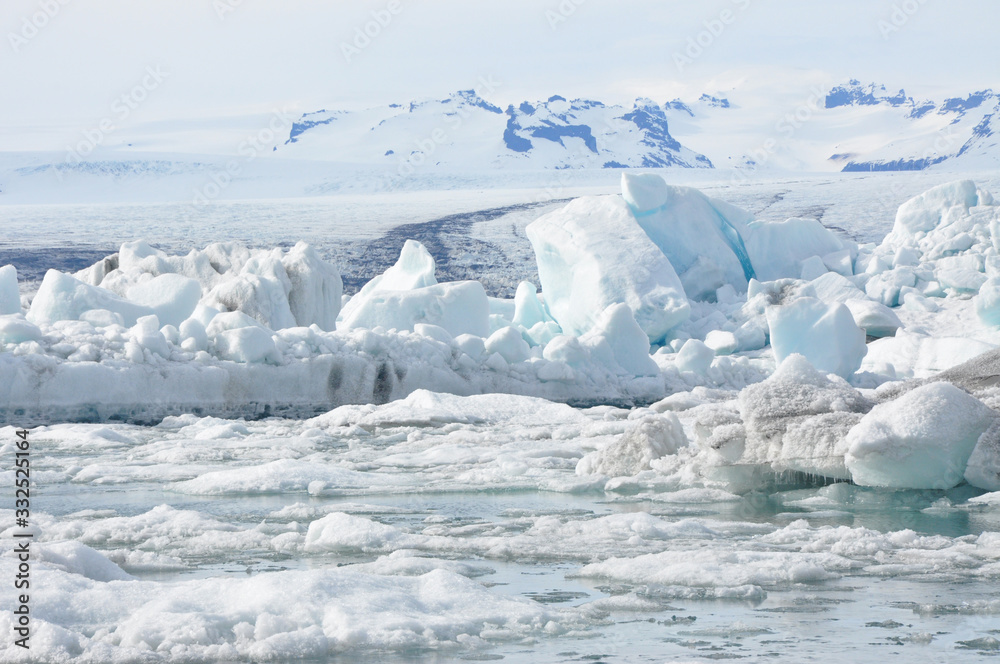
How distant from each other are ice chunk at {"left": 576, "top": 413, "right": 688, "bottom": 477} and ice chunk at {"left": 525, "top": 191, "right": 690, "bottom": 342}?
376 inches

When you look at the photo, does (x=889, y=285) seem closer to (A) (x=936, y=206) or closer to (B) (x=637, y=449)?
(A) (x=936, y=206)

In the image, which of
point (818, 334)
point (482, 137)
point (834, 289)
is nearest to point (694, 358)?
point (818, 334)

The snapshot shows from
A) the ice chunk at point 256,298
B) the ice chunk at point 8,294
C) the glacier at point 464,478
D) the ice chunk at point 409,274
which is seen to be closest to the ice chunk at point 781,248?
the glacier at point 464,478

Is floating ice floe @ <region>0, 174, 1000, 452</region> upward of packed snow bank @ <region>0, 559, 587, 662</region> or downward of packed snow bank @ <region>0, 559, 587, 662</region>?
upward

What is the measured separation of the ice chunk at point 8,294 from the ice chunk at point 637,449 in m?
10.1

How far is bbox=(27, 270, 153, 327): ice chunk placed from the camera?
13.5 m

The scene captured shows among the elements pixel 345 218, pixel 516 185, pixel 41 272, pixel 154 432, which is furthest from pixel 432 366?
pixel 516 185

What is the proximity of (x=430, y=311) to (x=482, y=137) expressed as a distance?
68.9 m

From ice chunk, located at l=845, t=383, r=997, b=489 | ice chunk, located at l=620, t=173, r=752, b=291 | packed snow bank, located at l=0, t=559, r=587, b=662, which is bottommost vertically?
packed snow bank, located at l=0, t=559, r=587, b=662

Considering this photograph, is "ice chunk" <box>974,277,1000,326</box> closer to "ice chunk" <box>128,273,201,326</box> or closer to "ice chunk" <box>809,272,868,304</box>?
"ice chunk" <box>809,272,868,304</box>

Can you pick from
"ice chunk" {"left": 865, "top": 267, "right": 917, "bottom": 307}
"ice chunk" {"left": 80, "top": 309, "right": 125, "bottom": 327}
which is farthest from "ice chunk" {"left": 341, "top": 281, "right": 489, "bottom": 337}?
Answer: "ice chunk" {"left": 865, "top": 267, "right": 917, "bottom": 307}

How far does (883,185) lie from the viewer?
38.3 metres

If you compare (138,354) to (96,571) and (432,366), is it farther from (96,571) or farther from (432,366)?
(96,571)

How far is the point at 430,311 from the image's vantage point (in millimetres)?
15195
